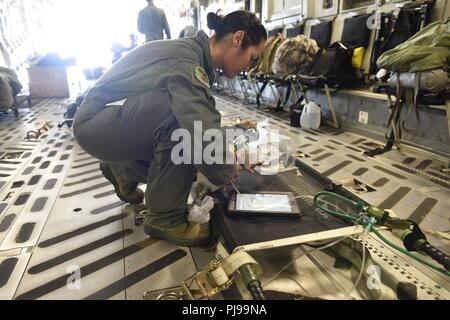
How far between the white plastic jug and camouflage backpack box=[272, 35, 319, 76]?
0.48 meters

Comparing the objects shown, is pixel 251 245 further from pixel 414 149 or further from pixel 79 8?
pixel 79 8

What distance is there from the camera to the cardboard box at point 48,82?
15.9 ft

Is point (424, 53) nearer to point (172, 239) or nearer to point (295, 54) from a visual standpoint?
point (295, 54)

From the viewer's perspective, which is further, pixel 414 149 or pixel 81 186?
pixel 414 149

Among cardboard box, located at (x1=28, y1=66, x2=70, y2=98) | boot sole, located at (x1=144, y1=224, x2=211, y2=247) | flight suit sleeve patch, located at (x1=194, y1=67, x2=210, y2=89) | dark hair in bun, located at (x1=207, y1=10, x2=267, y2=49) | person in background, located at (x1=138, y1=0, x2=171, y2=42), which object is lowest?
boot sole, located at (x1=144, y1=224, x2=211, y2=247)

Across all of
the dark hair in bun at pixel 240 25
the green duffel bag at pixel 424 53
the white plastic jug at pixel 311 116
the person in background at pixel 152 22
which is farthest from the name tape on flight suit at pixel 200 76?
the person in background at pixel 152 22

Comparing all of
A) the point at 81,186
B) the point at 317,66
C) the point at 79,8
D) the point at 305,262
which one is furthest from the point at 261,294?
the point at 79,8

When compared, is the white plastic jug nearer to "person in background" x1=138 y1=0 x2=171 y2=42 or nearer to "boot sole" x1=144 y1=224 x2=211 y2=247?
"boot sole" x1=144 y1=224 x2=211 y2=247

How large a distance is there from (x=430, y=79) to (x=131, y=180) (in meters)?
1.75

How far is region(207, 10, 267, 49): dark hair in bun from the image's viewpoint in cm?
114

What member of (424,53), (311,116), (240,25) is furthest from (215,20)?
(311,116)

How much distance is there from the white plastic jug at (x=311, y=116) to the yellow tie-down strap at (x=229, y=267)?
231cm

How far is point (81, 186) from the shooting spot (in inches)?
69.1

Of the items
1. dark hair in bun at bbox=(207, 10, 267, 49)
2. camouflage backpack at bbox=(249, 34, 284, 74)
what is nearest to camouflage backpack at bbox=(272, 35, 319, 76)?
camouflage backpack at bbox=(249, 34, 284, 74)
